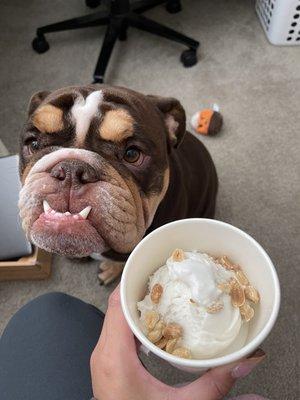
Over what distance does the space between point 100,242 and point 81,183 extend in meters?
0.14

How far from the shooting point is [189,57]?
7.47 feet

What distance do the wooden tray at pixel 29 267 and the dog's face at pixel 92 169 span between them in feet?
1.78

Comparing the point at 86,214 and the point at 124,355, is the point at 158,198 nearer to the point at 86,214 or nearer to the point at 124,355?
the point at 86,214

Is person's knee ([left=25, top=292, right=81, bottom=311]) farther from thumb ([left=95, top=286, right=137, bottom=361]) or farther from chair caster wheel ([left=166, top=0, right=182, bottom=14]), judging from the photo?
chair caster wheel ([left=166, top=0, right=182, bottom=14])

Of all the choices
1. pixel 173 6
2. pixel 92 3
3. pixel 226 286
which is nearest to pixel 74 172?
pixel 226 286

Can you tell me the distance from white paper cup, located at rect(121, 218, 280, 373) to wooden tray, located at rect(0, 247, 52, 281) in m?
0.84

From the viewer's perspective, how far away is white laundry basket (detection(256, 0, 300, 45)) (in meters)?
2.12

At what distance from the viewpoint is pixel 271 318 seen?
68 cm

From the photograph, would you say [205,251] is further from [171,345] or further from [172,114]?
[172,114]

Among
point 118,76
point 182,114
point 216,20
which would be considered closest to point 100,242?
point 182,114

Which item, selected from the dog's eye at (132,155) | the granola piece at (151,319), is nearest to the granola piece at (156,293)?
the granola piece at (151,319)

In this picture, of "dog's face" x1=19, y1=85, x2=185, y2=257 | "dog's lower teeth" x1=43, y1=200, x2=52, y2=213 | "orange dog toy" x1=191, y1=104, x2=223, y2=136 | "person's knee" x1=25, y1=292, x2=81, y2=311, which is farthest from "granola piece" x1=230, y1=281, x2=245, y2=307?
"orange dog toy" x1=191, y1=104, x2=223, y2=136

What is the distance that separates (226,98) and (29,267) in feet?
4.18

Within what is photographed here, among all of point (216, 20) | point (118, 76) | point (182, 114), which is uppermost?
point (182, 114)
